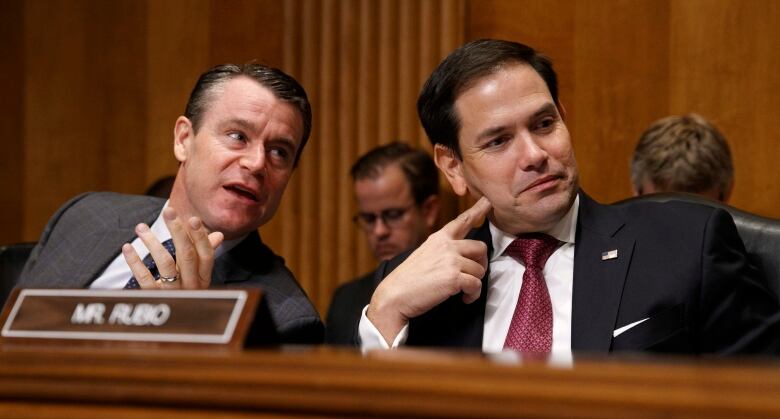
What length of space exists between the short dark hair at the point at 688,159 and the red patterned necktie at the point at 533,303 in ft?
2.67

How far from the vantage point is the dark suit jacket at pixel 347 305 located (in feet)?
10.3

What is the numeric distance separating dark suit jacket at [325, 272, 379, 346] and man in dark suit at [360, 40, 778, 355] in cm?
110

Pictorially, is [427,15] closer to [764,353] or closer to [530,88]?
[530,88]

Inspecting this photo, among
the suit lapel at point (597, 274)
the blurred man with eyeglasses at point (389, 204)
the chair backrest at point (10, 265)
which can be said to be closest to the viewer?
the suit lapel at point (597, 274)

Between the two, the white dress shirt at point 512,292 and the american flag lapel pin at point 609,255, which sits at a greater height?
the american flag lapel pin at point 609,255

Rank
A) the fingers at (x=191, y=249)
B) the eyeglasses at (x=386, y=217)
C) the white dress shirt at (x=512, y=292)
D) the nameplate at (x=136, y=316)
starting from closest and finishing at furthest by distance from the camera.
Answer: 1. the nameplate at (x=136, y=316)
2. the fingers at (x=191, y=249)
3. the white dress shirt at (x=512, y=292)
4. the eyeglasses at (x=386, y=217)

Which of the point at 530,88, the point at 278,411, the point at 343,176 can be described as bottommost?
the point at 343,176

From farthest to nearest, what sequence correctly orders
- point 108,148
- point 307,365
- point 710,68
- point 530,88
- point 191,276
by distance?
point 108,148 → point 710,68 → point 530,88 → point 191,276 → point 307,365

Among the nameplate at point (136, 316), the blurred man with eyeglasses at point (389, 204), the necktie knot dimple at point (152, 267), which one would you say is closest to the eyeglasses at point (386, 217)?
the blurred man with eyeglasses at point (389, 204)

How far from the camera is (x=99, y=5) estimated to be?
4.03 m

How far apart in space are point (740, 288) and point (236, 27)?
248cm

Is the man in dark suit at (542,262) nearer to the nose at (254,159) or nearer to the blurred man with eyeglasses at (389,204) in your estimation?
the nose at (254,159)

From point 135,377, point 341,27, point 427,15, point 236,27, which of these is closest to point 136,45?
point 236,27

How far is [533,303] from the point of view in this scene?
1.89 meters
